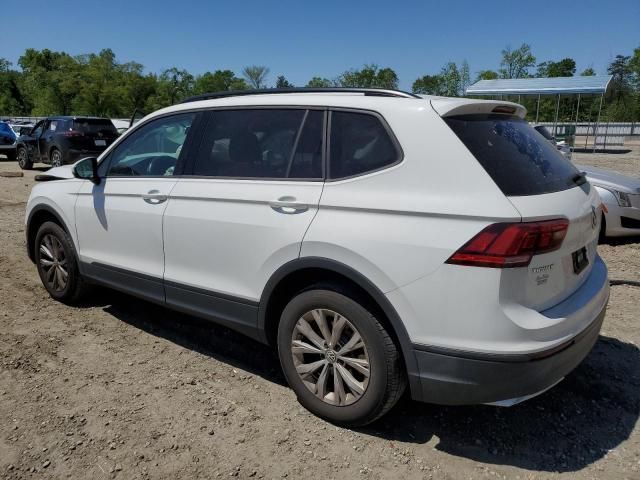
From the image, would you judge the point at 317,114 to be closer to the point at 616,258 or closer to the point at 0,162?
the point at 616,258

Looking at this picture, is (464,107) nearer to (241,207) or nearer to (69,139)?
(241,207)

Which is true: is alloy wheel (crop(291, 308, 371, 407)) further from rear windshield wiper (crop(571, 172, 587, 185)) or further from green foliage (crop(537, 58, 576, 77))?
green foliage (crop(537, 58, 576, 77))

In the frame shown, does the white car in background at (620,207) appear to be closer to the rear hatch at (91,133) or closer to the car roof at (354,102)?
the car roof at (354,102)

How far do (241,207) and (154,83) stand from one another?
66.5 metres

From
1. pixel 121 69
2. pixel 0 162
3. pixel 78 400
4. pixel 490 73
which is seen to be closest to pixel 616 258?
pixel 78 400

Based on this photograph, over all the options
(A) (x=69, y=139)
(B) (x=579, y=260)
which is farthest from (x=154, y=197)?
→ (A) (x=69, y=139)

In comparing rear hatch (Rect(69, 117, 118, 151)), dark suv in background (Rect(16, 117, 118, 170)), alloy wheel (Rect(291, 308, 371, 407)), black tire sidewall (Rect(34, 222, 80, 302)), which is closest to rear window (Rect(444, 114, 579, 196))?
alloy wheel (Rect(291, 308, 371, 407))

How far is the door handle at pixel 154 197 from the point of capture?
363 cm

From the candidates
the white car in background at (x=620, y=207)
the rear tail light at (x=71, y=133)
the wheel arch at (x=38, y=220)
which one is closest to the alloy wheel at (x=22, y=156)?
the rear tail light at (x=71, y=133)

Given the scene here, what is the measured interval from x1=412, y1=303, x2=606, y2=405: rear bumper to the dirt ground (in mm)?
447

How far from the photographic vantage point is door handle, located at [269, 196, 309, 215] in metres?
2.89

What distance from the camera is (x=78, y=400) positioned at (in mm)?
3252

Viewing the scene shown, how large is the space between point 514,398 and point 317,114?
1.85 m

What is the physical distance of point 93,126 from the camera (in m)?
16.0
